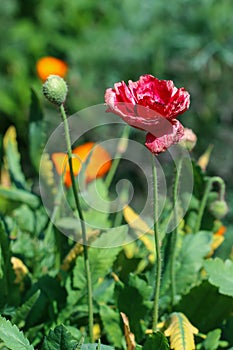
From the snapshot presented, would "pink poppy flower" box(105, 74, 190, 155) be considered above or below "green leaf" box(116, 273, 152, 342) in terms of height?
above

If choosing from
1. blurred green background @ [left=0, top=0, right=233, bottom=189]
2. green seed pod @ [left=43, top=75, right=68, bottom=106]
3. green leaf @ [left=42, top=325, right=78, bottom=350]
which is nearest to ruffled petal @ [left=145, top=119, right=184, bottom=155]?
green seed pod @ [left=43, top=75, right=68, bottom=106]

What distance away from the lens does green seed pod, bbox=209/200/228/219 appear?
51.6 inches

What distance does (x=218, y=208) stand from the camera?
4.32 ft

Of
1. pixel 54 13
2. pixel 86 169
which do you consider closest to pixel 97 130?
pixel 54 13

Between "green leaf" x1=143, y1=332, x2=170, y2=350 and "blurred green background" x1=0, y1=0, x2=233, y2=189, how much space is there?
84.5 inches

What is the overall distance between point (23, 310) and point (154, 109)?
1.37 ft

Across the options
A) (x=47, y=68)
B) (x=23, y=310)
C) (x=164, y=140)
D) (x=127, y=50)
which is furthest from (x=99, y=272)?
(x=127, y=50)

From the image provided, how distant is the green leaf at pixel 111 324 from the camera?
1.19 meters

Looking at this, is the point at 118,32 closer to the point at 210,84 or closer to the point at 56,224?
the point at 210,84

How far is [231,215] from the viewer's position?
2.56 m

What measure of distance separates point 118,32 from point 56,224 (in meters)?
2.15

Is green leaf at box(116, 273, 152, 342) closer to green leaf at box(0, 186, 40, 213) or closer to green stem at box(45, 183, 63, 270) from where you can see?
green stem at box(45, 183, 63, 270)

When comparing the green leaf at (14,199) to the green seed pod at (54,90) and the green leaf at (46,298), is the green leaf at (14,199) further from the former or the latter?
the green seed pod at (54,90)

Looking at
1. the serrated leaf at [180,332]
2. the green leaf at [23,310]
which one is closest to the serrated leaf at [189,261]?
the serrated leaf at [180,332]
